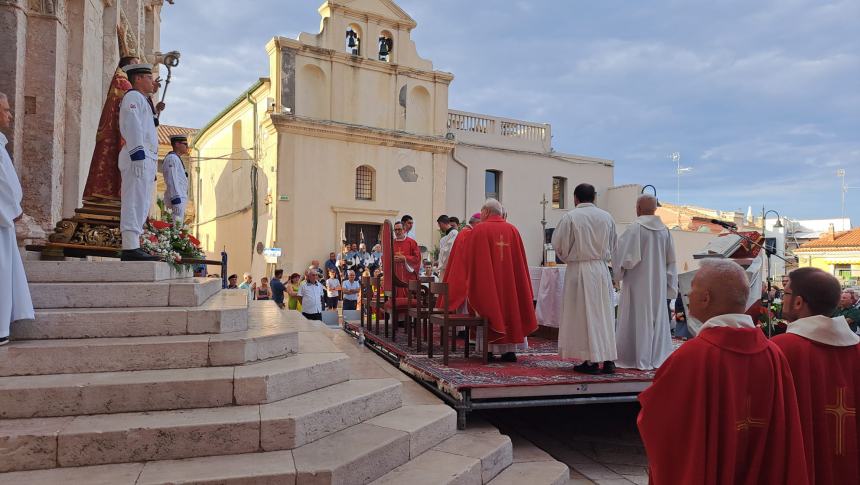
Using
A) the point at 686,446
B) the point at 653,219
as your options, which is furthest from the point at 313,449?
the point at 653,219

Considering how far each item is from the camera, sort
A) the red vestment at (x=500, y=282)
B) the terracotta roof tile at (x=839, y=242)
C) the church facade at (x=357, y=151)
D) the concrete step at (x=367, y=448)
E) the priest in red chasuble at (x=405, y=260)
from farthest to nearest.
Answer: the terracotta roof tile at (x=839, y=242)
the church facade at (x=357, y=151)
the priest in red chasuble at (x=405, y=260)
the red vestment at (x=500, y=282)
the concrete step at (x=367, y=448)

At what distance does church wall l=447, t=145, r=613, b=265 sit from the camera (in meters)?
23.8

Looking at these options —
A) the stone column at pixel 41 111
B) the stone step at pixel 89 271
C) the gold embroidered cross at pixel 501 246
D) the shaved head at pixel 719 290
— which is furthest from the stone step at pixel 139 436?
the stone column at pixel 41 111

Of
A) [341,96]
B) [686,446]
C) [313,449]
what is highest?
[341,96]

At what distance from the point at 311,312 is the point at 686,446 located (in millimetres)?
10096

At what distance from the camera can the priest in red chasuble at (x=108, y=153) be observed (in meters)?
5.64

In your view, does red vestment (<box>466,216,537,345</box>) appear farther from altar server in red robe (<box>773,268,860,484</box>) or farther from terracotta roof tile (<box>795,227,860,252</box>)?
terracotta roof tile (<box>795,227,860,252</box>)

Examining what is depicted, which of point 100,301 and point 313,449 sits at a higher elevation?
point 100,301

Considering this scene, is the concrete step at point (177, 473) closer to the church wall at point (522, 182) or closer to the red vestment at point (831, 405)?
the red vestment at point (831, 405)

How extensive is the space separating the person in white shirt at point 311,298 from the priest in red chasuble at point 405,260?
3276 millimetres

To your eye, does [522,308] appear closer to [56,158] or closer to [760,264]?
[760,264]

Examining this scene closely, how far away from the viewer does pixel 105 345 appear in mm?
4023

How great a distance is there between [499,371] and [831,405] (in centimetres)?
348

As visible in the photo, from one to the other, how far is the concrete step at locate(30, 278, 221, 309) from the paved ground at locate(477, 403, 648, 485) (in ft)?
9.83
